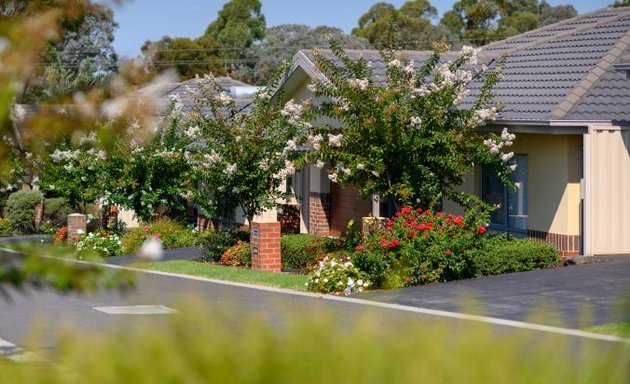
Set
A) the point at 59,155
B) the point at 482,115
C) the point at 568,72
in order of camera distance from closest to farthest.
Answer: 1. the point at 59,155
2. the point at 482,115
3. the point at 568,72

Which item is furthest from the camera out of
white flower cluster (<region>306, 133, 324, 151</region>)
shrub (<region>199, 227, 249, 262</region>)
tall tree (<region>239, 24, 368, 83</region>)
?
tall tree (<region>239, 24, 368, 83</region>)

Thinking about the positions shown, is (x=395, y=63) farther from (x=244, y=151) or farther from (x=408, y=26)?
(x=408, y=26)

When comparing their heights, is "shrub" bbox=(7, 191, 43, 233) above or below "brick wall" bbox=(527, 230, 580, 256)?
above

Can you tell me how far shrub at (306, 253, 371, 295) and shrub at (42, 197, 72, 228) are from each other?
2406 cm

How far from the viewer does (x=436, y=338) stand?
3625 millimetres

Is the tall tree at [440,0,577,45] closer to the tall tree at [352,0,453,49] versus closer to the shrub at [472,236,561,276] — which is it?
the tall tree at [352,0,453,49]

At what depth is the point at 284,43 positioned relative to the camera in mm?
84188

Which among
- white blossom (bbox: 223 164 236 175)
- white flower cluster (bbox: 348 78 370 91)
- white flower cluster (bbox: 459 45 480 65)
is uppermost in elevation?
white flower cluster (bbox: 459 45 480 65)

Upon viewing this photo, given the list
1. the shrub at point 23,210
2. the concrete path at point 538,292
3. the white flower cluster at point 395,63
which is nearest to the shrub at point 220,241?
the white flower cluster at point 395,63

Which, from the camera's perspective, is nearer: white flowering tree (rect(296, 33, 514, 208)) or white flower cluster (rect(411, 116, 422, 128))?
white flower cluster (rect(411, 116, 422, 128))

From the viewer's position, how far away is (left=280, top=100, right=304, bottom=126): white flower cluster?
24.2 meters

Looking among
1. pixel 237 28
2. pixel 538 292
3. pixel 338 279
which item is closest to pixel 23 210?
pixel 338 279

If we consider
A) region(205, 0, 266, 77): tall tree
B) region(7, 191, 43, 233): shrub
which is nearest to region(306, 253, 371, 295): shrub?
region(7, 191, 43, 233): shrub

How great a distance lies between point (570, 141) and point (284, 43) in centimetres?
6424
